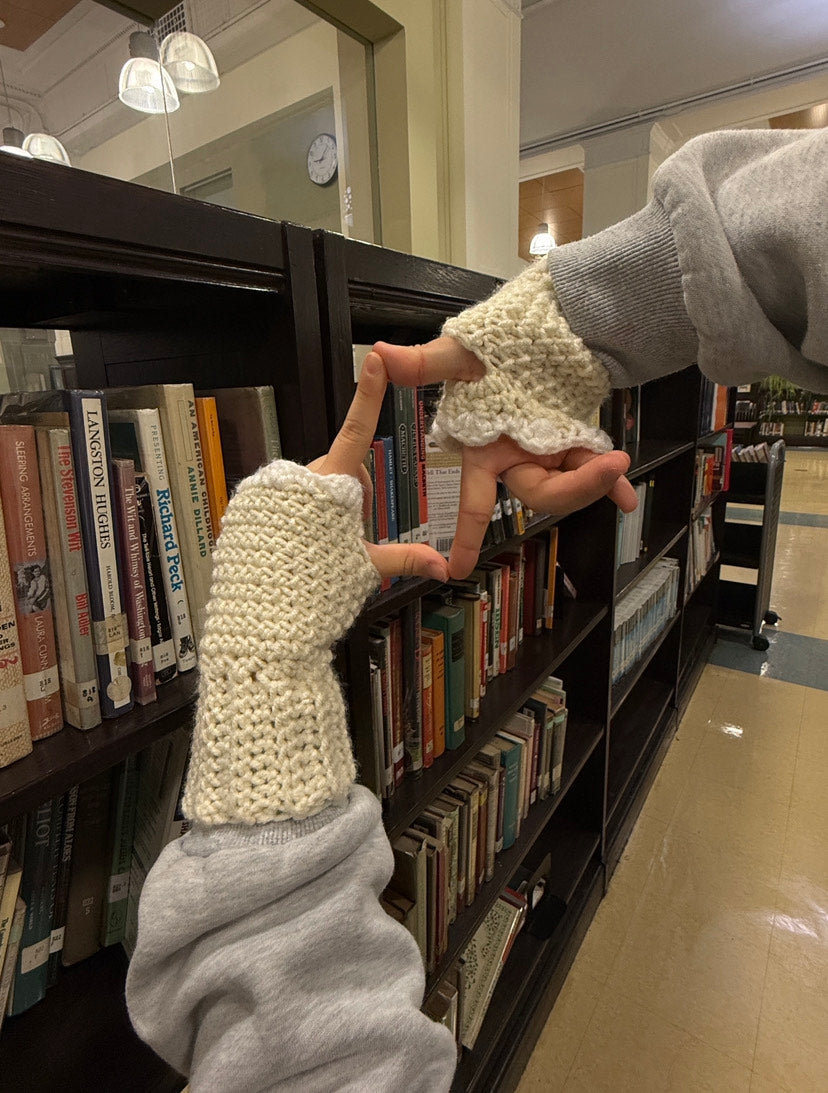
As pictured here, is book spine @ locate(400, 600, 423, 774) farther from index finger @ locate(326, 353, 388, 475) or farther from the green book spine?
index finger @ locate(326, 353, 388, 475)

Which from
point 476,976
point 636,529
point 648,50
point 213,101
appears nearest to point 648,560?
point 636,529

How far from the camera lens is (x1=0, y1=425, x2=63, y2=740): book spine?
1.60ft

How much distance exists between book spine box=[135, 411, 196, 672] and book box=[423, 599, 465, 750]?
0.46 metres

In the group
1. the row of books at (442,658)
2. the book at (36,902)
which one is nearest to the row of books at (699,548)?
the row of books at (442,658)

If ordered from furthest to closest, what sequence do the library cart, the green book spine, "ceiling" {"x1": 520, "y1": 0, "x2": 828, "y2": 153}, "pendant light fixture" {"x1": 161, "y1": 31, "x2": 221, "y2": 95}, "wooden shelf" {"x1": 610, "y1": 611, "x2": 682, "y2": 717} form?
the library cart
"ceiling" {"x1": 520, "y1": 0, "x2": 828, "y2": 153}
"pendant light fixture" {"x1": 161, "y1": 31, "x2": 221, "y2": 95}
"wooden shelf" {"x1": 610, "y1": 611, "x2": 682, "y2": 717}
the green book spine

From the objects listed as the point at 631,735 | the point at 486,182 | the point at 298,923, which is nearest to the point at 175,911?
the point at 298,923

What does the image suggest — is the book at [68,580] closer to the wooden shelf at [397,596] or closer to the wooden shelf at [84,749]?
the wooden shelf at [84,749]

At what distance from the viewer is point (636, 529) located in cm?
194

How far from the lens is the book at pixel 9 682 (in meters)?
0.49

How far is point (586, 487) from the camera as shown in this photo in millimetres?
407

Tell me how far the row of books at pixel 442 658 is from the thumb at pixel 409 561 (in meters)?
0.35

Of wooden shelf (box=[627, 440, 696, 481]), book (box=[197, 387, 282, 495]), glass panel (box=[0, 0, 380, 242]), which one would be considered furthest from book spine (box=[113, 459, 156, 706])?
glass panel (box=[0, 0, 380, 242])

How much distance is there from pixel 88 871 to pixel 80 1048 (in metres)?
0.17

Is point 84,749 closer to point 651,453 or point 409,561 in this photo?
point 409,561
